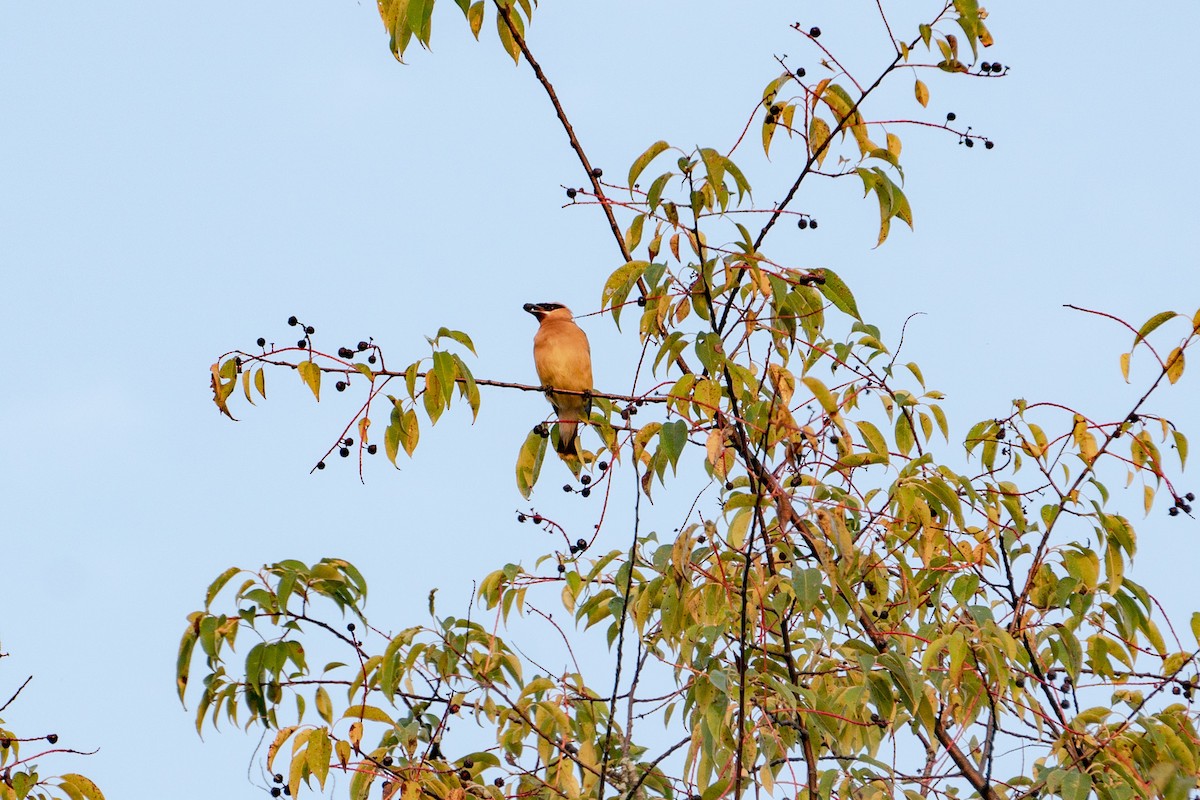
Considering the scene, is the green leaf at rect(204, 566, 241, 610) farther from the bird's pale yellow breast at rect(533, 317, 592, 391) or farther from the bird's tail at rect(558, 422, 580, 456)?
the bird's pale yellow breast at rect(533, 317, 592, 391)

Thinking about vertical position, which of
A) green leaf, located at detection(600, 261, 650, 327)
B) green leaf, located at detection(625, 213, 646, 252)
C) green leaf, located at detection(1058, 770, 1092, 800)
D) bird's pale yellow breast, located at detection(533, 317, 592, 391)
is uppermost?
bird's pale yellow breast, located at detection(533, 317, 592, 391)

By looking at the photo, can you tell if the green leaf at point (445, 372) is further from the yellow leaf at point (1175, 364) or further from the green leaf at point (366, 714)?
the yellow leaf at point (1175, 364)

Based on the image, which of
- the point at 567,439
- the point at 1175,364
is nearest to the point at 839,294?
the point at 1175,364

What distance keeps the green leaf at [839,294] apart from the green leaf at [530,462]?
104 cm

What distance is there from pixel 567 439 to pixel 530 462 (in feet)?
1.42

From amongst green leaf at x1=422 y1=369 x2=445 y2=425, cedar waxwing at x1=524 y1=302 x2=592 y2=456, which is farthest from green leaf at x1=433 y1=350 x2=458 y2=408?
cedar waxwing at x1=524 y1=302 x2=592 y2=456

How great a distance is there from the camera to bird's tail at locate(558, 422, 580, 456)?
15.1 ft

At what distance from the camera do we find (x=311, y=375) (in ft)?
12.2

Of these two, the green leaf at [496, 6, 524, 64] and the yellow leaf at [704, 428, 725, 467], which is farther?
the green leaf at [496, 6, 524, 64]

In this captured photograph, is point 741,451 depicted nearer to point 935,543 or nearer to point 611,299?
point 611,299

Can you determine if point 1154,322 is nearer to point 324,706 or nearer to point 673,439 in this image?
point 673,439

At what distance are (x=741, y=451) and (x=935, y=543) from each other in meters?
0.90

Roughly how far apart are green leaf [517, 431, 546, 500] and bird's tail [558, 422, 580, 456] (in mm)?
254

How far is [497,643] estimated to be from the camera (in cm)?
405
